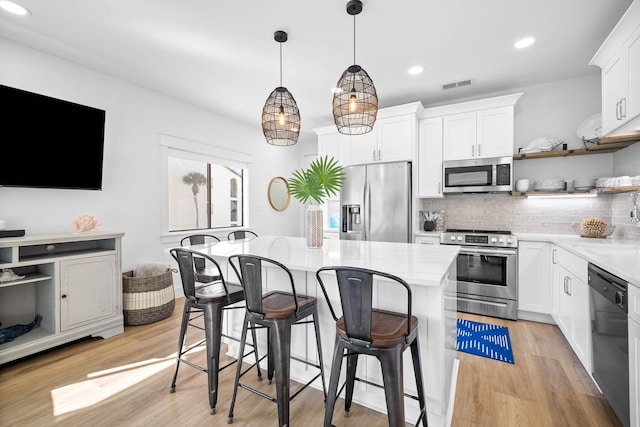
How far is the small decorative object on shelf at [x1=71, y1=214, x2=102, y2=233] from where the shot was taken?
2.86 m

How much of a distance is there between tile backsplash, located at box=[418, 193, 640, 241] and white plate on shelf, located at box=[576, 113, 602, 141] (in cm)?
71

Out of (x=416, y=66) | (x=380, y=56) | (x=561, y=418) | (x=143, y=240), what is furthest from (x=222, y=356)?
(x=416, y=66)

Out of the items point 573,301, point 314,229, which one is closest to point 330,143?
point 314,229

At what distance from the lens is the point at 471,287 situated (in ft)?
11.6

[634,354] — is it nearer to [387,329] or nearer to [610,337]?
[610,337]

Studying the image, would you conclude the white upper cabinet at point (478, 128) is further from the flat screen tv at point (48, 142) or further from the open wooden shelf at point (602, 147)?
the flat screen tv at point (48, 142)

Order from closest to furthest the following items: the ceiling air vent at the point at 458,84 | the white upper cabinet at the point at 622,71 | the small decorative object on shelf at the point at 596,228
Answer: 1. the white upper cabinet at the point at 622,71
2. the small decorative object on shelf at the point at 596,228
3. the ceiling air vent at the point at 458,84

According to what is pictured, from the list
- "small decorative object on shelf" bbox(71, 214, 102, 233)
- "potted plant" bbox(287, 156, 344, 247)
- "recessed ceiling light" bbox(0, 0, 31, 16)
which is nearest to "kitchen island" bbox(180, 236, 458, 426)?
"potted plant" bbox(287, 156, 344, 247)

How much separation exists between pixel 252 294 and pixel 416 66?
2.91m

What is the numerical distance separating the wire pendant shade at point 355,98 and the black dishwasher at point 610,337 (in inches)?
68.4

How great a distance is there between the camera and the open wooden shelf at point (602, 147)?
255cm

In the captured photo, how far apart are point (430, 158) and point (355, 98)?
231 cm

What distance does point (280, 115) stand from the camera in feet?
7.94

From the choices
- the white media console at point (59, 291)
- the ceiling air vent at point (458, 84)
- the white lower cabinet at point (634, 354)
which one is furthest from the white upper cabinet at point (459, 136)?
the white media console at point (59, 291)
